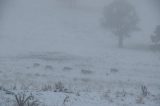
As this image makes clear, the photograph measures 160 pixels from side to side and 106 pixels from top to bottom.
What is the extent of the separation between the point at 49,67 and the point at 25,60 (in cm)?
567

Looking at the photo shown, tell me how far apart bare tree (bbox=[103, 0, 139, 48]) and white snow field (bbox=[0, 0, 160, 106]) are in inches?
101

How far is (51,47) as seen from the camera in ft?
139

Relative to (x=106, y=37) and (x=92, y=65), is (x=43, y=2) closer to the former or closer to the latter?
(x=106, y=37)

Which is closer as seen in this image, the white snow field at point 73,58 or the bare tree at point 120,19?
the white snow field at point 73,58

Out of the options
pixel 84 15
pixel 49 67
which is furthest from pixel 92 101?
pixel 84 15

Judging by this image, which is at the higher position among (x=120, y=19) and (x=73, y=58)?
(x=120, y=19)

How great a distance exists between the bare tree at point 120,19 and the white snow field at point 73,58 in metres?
2.58

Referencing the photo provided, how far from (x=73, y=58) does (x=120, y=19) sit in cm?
1708

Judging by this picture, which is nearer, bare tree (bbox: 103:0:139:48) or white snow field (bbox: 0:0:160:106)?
white snow field (bbox: 0:0:160:106)

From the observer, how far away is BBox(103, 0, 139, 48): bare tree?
150 feet

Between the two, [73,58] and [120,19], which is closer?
[73,58]

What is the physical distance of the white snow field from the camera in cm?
1110

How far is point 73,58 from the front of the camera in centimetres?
3322

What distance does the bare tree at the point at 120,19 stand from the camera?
150ft
